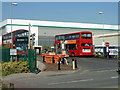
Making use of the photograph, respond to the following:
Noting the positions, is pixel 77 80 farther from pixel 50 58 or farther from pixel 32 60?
pixel 50 58

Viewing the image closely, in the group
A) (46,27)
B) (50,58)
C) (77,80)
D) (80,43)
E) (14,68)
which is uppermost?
(46,27)

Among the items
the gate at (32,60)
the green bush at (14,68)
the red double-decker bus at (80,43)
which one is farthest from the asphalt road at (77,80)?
the red double-decker bus at (80,43)

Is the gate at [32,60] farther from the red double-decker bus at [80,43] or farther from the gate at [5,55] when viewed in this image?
the red double-decker bus at [80,43]

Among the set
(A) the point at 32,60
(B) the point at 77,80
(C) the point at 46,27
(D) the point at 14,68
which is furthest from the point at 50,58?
(C) the point at 46,27

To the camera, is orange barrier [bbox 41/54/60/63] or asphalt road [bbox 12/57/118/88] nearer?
asphalt road [bbox 12/57/118/88]

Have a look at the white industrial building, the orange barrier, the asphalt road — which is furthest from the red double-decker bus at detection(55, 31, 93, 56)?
the white industrial building

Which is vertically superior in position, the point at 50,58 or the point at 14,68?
the point at 50,58

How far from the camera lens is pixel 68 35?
39531mm

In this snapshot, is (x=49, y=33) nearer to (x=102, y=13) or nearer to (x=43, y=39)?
(x=43, y=39)

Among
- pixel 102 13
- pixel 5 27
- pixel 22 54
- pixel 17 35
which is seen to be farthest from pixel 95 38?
pixel 22 54

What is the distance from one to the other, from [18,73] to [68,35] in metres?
22.5

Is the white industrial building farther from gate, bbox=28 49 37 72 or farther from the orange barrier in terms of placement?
gate, bbox=28 49 37 72

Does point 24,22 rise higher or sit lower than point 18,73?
higher

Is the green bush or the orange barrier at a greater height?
the orange barrier
